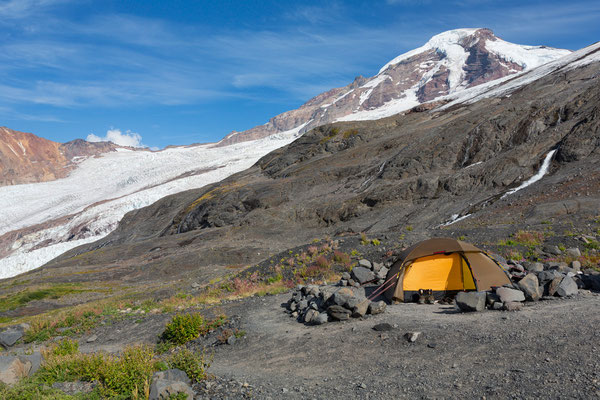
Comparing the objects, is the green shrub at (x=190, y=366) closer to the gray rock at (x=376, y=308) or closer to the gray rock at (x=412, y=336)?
the gray rock at (x=412, y=336)

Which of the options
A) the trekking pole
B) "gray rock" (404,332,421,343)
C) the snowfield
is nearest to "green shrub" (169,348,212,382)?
"gray rock" (404,332,421,343)

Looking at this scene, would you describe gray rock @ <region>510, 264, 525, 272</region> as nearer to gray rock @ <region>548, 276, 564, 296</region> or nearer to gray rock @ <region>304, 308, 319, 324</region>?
gray rock @ <region>548, 276, 564, 296</region>

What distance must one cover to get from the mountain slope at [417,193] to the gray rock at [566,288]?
8283 mm

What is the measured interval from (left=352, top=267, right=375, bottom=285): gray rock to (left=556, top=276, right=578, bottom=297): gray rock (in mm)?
5907

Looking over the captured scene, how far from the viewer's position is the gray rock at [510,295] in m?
10.2

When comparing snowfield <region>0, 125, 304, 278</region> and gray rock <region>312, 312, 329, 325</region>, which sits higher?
snowfield <region>0, 125, 304, 278</region>

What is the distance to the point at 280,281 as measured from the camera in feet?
62.1

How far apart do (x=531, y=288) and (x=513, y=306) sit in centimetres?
103

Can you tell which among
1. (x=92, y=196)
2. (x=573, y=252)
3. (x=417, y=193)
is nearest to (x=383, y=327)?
(x=573, y=252)

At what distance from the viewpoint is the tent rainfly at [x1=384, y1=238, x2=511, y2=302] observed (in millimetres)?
12609

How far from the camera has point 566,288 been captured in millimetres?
10570

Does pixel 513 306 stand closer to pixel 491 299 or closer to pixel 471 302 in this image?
pixel 491 299

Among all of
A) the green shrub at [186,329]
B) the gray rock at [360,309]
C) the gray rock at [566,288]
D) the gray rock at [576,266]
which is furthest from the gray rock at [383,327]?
the gray rock at [576,266]

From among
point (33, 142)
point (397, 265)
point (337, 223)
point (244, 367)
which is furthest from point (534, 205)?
point (33, 142)
